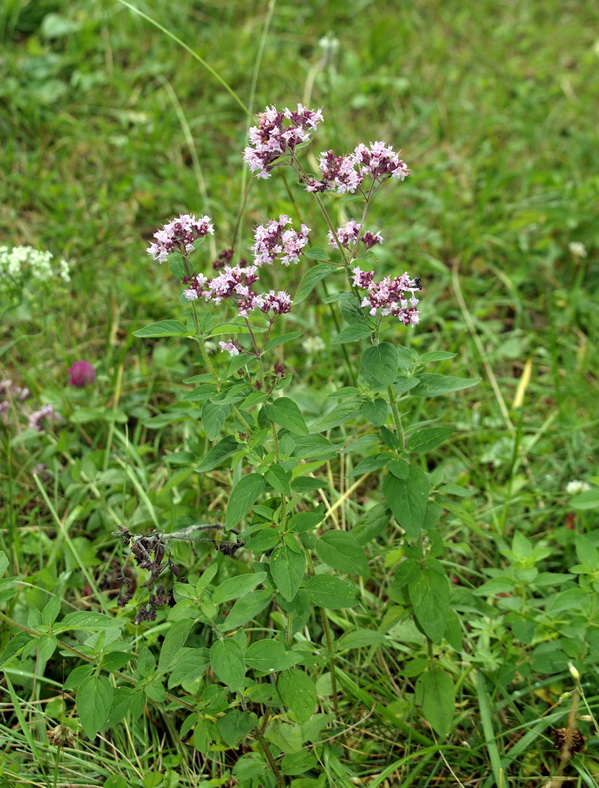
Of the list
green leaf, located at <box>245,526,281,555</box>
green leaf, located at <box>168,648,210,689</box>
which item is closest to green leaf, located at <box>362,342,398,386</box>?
green leaf, located at <box>245,526,281,555</box>

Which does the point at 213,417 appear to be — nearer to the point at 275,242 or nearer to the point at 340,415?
the point at 340,415

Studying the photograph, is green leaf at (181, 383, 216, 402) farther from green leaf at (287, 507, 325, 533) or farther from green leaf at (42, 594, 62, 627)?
green leaf at (42, 594, 62, 627)

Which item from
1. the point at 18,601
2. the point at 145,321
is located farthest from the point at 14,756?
the point at 145,321

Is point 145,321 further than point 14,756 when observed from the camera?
Yes

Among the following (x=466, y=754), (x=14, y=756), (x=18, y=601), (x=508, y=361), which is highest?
(x=508, y=361)

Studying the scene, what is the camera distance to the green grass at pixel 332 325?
2.09 m

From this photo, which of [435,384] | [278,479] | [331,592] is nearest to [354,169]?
[435,384]

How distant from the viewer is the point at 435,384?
72.9 inches

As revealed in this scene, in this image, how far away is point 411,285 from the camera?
1753mm

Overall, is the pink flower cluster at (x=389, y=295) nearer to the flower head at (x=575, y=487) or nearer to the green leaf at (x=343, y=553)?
the green leaf at (x=343, y=553)

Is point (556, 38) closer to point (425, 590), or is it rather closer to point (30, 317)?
point (30, 317)

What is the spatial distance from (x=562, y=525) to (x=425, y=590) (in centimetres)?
112

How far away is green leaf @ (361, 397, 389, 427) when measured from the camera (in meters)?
1.75

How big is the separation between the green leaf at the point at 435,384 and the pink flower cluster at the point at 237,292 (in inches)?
16.1
